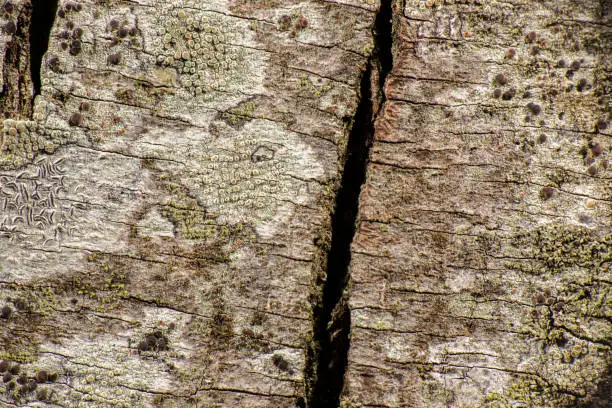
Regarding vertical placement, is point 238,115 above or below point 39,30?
below

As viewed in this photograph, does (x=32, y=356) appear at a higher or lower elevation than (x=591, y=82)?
lower

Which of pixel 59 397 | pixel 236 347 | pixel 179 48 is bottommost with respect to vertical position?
pixel 59 397

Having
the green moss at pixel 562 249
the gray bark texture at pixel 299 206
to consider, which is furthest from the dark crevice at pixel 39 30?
the green moss at pixel 562 249

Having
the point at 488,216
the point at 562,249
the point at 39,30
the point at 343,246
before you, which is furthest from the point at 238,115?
the point at 562,249

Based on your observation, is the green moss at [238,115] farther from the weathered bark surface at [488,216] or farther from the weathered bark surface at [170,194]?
the weathered bark surface at [488,216]

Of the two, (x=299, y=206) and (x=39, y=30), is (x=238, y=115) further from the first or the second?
(x=39, y=30)

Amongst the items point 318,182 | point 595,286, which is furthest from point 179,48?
point 595,286

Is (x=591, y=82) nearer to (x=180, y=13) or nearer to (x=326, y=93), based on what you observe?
(x=326, y=93)

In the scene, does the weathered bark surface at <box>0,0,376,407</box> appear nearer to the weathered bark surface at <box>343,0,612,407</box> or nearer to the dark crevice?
the dark crevice
